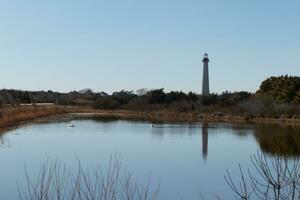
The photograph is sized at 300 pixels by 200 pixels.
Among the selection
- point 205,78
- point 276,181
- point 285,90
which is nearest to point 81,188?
point 276,181

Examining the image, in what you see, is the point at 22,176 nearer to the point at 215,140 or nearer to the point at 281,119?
the point at 215,140

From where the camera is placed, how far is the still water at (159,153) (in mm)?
11046

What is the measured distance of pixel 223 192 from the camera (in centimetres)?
1040

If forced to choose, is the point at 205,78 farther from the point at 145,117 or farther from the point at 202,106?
the point at 145,117

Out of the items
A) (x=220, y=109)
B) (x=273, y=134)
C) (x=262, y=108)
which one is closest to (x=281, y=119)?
(x=262, y=108)

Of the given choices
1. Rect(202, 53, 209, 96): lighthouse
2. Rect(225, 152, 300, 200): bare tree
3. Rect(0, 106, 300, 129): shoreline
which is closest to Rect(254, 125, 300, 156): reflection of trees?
Rect(225, 152, 300, 200): bare tree

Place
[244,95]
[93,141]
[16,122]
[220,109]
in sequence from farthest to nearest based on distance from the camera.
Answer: [244,95]
[220,109]
[16,122]
[93,141]

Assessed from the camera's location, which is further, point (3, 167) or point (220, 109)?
point (220, 109)

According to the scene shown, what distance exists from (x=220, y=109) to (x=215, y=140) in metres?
21.7

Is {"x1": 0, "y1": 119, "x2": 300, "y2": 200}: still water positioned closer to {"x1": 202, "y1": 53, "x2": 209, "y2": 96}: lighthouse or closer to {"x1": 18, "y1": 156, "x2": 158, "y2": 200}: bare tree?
{"x1": 18, "y1": 156, "x2": 158, "y2": 200}: bare tree

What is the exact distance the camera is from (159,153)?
55.1 ft

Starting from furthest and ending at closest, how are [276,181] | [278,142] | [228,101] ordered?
[228,101]
[278,142]
[276,181]

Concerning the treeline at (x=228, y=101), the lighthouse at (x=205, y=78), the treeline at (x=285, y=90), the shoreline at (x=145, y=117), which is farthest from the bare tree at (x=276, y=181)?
the lighthouse at (x=205, y=78)

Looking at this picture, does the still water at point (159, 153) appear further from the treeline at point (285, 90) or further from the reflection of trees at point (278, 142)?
the treeline at point (285, 90)
